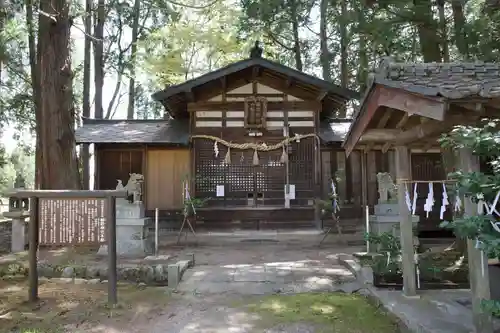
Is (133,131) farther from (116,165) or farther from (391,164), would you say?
(391,164)

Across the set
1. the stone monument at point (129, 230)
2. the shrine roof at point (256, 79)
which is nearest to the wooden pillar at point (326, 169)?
the shrine roof at point (256, 79)

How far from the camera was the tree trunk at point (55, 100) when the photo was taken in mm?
10570

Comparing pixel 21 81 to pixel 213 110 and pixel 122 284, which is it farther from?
pixel 122 284

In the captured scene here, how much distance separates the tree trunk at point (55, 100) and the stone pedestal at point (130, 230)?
2333 mm

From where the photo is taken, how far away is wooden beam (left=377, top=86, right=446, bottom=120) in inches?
154

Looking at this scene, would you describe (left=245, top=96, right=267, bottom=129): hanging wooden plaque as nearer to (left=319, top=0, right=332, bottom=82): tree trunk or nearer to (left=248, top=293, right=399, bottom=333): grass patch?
(left=319, top=0, right=332, bottom=82): tree trunk

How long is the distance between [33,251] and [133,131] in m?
7.47

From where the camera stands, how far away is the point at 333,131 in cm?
1303

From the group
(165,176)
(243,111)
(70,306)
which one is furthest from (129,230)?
(243,111)

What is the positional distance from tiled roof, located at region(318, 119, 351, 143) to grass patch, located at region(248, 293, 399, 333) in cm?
689

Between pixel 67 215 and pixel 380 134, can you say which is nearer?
pixel 380 134

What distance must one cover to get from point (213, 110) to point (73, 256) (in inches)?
235

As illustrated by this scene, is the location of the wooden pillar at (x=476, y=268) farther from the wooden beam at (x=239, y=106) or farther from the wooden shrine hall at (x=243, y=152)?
the wooden beam at (x=239, y=106)

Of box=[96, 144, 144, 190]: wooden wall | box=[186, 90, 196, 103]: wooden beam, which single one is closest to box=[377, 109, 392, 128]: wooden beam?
box=[186, 90, 196, 103]: wooden beam
